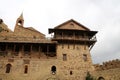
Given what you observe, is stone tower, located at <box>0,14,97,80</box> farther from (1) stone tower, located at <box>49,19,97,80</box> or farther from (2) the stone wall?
(2) the stone wall

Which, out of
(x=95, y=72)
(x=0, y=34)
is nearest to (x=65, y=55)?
(x=95, y=72)

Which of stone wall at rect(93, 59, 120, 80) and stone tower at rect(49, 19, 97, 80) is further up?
stone tower at rect(49, 19, 97, 80)

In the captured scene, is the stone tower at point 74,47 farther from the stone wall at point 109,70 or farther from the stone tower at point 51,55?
the stone wall at point 109,70

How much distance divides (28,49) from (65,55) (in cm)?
777

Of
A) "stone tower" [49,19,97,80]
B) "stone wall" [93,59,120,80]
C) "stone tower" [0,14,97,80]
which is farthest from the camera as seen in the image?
"stone tower" [49,19,97,80]

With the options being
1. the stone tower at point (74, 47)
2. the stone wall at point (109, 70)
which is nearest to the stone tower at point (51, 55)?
the stone tower at point (74, 47)

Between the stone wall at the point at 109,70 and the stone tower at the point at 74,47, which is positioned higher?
the stone tower at the point at 74,47

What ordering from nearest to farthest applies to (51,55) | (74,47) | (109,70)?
(109,70)
(51,55)
(74,47)

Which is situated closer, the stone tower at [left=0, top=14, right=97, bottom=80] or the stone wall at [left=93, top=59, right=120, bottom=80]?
the stone wall at [left=93, top=59, right=120, bottom=80]

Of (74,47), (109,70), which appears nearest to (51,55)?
(74,47)

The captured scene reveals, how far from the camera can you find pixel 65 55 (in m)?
34.6

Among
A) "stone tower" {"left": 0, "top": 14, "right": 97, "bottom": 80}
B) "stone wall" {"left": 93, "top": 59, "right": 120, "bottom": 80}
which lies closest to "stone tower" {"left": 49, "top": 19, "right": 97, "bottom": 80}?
"stone tower" {"left": 0, "top": 14, "right": 97, "bottom": 80}

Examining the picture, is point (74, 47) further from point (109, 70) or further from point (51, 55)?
point (109, 70)

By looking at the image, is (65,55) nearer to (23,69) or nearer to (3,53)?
(23,69)
